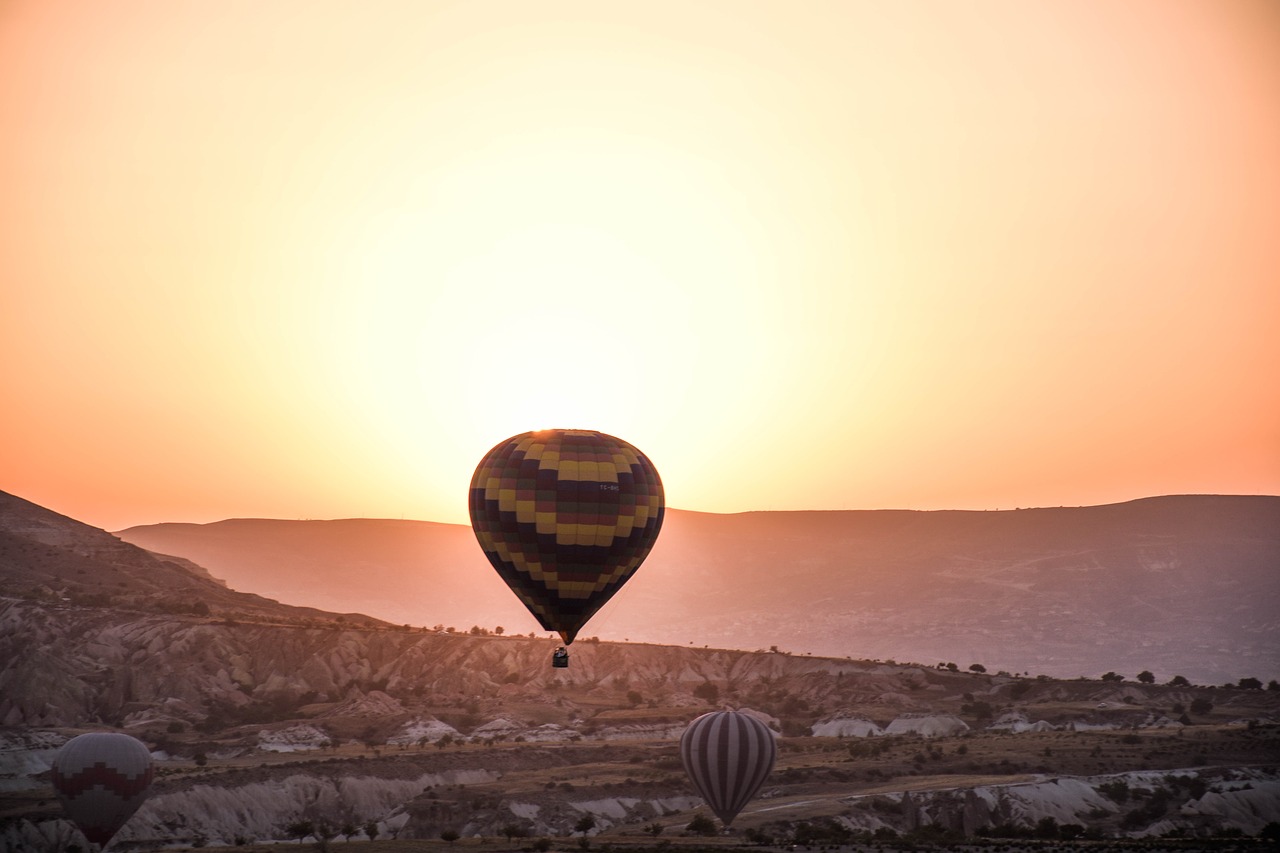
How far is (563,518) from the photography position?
77.5m

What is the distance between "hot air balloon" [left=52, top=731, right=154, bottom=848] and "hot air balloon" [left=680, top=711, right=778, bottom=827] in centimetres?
3102

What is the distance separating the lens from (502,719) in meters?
146

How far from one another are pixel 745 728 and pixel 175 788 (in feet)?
121

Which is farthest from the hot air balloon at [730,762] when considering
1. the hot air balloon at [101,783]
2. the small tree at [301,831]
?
the hot air balloon at [101,783]

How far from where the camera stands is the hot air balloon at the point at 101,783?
8800 centimetres

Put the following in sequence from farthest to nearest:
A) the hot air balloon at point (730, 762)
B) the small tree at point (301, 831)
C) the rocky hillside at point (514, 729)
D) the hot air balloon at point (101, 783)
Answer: the rocky hillside at point (514, 729), the small tree at point (301, 831), the hot air balloon at point (730, 762), the hot air balloon at point (101, 783)

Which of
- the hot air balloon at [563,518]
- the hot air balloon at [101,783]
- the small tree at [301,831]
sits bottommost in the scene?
the small tree at [301,831]

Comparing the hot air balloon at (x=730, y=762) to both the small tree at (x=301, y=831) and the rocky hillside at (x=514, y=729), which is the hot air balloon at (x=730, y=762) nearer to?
the rocky hillside at (x=514, y=729)

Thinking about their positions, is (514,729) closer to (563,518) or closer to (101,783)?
(101,783)

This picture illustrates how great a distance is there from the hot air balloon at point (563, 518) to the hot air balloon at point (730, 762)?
16.0m

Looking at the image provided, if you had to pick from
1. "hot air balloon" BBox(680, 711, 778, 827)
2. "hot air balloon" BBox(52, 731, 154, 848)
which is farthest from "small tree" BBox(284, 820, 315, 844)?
"hot air balloon" BBox(680, 711, 778, 827)

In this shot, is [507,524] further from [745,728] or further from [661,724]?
[661,724]

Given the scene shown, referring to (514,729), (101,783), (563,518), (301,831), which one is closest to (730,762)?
(563,518)

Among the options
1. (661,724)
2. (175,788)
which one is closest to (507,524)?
(175,788)
